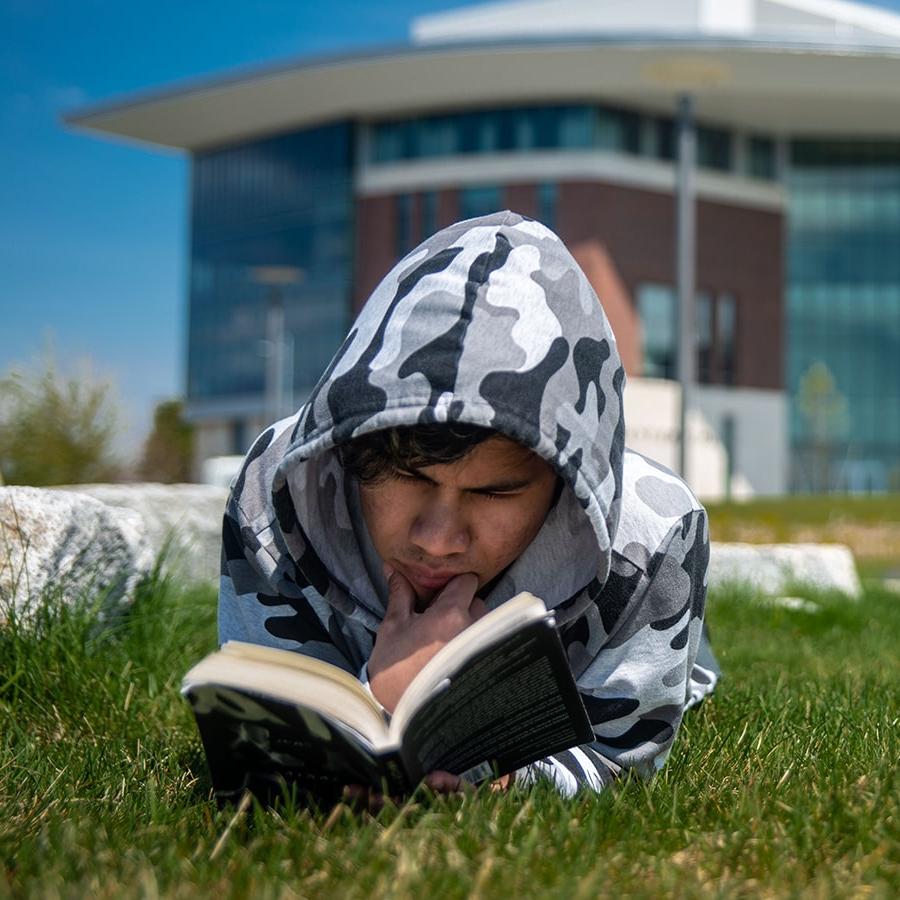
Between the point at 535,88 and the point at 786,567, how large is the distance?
32040 millimetres

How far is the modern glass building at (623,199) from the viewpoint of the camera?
38.8 m

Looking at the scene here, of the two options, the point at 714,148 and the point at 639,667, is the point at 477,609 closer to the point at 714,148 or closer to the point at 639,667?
the point at 639,667

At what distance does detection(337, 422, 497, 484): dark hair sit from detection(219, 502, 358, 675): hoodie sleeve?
0.41 metres

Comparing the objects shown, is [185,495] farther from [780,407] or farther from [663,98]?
[780,407]

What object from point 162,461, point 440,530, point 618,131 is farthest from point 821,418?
point 440,530

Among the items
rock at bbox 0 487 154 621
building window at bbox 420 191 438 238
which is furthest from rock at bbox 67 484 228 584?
building window at bbox 420 191 438 238

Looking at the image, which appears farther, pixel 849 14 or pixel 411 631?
pixel 849 14

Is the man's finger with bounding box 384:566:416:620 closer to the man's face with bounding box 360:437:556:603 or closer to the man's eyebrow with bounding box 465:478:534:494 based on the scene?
the man's face with bounding box 360:437:556:603

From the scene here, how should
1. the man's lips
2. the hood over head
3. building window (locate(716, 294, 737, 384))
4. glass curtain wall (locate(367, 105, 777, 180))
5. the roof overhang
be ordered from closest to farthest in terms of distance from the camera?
1. the hood over head
2. the man's lips
3. the roof overhang
4. glass curtain wall (locate(367, 105, 777, 180))
5. building window (locate(716, 294, 737, 384))

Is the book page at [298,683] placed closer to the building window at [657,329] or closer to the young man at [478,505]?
the young man at [478,505]

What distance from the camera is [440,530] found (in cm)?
225

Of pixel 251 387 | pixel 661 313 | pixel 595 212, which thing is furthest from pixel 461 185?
pixel 251 387

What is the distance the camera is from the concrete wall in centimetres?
3894

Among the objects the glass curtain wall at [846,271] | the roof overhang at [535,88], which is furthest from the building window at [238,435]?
the glass curtain wall at [846,271]
